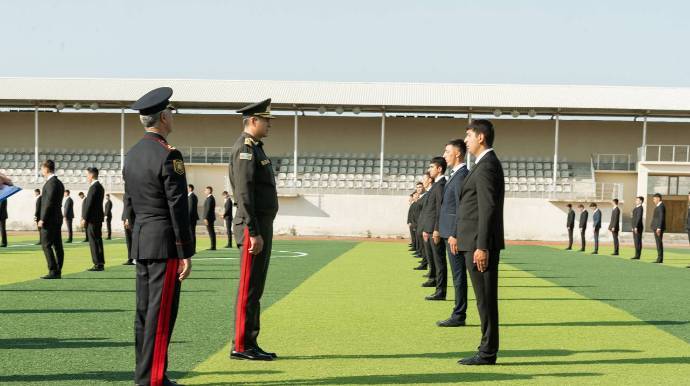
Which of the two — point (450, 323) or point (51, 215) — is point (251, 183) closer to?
point (450, 323)

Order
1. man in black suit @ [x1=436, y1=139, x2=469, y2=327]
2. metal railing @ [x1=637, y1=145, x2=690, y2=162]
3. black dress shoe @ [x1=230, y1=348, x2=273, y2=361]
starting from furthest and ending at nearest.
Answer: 1. metal railing @ [x1=637, y1=145, x2=690, y2=162]
2. man in black suit @ [x1=436, y1=139, x2=469, y2=327]
3. black dress shoe @ [x1=230, y1=348, x2=273, y2=361]

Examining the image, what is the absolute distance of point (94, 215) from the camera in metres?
15.3

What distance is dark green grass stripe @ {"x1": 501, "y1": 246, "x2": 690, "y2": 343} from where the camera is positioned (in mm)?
10164

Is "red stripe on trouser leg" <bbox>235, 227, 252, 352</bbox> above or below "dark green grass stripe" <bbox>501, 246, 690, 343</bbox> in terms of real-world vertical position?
above

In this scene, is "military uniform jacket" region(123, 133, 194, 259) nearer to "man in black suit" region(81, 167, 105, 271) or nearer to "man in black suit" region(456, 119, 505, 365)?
"man in black suit" region(456, 119, 505, 365)

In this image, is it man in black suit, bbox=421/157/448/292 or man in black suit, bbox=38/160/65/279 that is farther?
man in black suit, bbox=38/160/65/279

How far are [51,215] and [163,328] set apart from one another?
8791 mm

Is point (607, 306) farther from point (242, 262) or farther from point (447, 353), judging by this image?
point (242, 262)

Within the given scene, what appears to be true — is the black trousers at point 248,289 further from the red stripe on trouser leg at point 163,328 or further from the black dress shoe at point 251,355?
the red stripe on trouser leg at point 163,328

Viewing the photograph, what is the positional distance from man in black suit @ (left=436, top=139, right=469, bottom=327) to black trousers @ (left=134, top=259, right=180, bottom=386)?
3.92 meters

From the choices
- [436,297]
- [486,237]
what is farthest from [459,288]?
[486,237]

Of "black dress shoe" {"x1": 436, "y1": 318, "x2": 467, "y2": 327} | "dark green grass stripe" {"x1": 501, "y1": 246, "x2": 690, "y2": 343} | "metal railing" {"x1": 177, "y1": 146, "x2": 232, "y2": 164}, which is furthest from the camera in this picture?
"metal railing" {"x1": 177, "y1": 146, "x2": 232, "y2": 164}

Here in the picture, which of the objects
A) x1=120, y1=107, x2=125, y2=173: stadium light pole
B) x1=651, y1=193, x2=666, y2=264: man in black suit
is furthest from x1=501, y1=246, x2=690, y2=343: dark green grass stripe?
x1=120, y1=107, x2=125, y2=173: stadium light pole

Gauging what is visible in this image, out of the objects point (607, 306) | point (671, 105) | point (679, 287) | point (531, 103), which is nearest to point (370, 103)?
point (531, 103)
